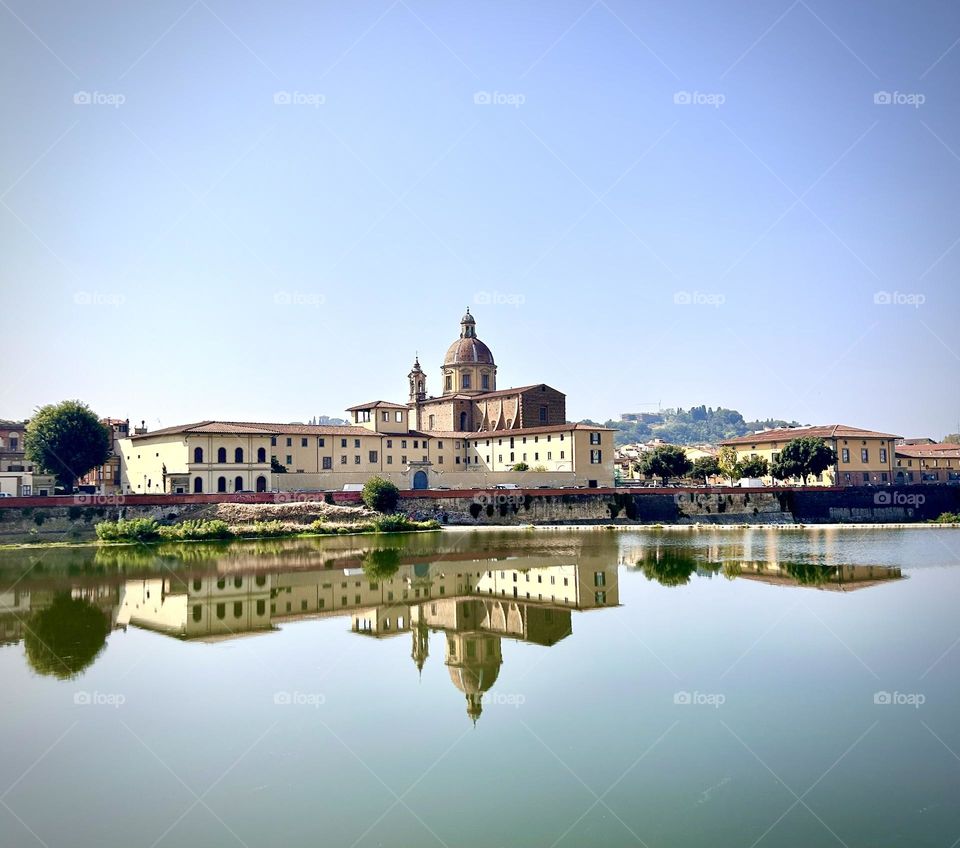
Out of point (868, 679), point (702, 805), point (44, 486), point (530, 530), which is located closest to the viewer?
point (702, 805)

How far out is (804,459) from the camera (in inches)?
2724

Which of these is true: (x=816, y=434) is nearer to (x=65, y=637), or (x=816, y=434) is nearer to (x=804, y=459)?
(x=804, y=459)

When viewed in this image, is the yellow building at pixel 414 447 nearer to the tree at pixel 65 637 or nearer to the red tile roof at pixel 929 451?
the tree at pixel 65 637

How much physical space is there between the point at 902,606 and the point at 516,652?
12664 millimetres

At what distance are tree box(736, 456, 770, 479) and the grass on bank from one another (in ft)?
113

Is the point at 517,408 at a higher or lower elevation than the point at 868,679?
higher

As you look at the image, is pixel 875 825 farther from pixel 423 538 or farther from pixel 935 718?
pixel 423 538

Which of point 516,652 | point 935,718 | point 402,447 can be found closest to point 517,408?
point 402,447

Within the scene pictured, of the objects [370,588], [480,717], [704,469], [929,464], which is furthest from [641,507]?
[929,464]

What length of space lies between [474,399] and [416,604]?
5370 centimetres

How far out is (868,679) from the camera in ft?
54.2

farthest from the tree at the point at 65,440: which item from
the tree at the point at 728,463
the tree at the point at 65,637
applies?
the tree at the point at 728,463

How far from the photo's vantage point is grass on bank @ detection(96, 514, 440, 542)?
147ft

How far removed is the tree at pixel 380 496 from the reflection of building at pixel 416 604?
19.1 metres
